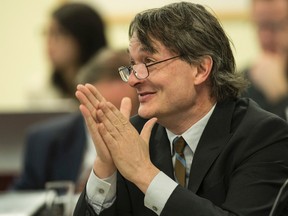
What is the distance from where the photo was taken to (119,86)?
347 cm

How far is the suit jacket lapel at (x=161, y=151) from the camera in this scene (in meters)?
2.08

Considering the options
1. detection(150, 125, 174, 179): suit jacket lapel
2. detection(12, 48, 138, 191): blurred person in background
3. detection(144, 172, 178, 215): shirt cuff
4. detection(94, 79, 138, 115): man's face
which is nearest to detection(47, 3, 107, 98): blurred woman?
detection(12, 48, 138, 191): blurred person in background

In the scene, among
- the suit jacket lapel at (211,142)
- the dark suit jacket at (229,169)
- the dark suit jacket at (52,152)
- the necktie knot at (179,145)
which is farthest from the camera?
the dark suit jacket at (52,152)

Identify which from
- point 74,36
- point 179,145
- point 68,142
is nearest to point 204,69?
point 179,145

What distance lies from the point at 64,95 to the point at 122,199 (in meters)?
2.53

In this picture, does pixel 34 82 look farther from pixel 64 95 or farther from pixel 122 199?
pixel 122 199

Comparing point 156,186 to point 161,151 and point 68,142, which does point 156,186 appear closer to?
point 161,151

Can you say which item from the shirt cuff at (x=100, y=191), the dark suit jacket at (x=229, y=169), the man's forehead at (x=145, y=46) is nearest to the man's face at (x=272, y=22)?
the dark suit jacket at (x=229, y=169)

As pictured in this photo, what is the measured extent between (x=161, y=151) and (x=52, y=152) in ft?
5.35

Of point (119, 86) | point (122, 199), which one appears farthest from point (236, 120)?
point (119, 86)

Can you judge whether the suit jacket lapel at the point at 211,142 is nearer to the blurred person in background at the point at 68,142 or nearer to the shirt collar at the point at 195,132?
the shirt collar at the point at 195,132

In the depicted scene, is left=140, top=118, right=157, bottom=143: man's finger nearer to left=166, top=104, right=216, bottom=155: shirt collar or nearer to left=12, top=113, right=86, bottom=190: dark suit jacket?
left=166, top=104, right=216, bottom=155: shirt collar

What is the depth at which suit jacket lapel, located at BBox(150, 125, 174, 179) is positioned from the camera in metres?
2.08

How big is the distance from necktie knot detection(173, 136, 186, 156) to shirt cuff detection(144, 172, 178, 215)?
21 cm
